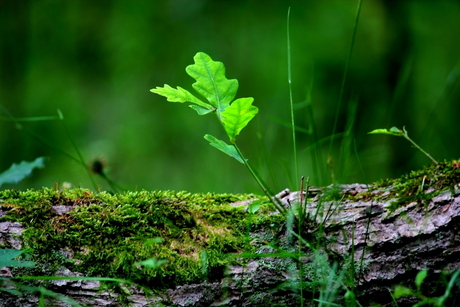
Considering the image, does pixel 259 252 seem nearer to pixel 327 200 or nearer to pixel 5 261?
pixel 327 200

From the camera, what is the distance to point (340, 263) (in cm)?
96

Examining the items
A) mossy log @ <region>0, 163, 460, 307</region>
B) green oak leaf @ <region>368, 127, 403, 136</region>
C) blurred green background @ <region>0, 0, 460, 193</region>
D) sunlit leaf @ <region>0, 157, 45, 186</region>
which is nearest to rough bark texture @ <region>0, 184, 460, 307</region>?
mossy log @ <region>0, 163, 460, 307</region>

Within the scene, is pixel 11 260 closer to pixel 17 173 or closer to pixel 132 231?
pixel 132 231

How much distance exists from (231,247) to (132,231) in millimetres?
252

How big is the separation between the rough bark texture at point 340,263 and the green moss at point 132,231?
4 cm

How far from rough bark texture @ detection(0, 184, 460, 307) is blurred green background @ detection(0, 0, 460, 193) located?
2.12m

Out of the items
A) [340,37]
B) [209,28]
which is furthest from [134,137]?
[340,37]

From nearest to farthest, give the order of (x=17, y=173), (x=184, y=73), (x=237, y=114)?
(x=237, y=114) < (x=17, y=173) < (x=184, y=73)

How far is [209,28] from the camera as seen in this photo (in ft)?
14.0

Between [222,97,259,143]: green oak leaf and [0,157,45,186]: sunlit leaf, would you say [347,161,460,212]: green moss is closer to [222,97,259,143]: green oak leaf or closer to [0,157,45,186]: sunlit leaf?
[222,97,259,143]: green oak leaf

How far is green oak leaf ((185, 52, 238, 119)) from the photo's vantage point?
992 millimetres

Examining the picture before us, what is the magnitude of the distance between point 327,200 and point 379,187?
0.69 ft

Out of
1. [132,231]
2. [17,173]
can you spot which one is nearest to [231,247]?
[132,231]

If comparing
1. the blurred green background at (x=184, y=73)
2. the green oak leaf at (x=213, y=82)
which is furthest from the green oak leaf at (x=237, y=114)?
the blurred green background at (x=184, y=73)
